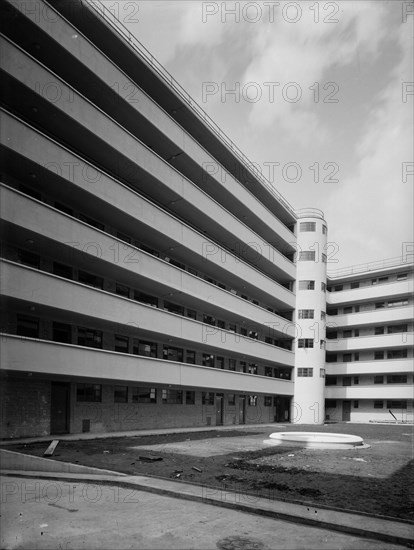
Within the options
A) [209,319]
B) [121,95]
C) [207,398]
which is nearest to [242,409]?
[207,398]

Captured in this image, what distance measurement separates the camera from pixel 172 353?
120 ft

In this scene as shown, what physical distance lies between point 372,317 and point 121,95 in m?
39.9

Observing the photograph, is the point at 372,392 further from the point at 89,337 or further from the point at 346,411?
the point at 89,337

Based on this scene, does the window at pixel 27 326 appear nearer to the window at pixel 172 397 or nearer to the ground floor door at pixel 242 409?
the window at pixel 172 397

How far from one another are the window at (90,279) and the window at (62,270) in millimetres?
872

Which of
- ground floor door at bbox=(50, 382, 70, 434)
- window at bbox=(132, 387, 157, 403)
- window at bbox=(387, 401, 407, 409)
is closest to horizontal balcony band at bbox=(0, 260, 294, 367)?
window at bbox=(132, 387, 157, 403)

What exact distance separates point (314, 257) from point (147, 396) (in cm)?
2828

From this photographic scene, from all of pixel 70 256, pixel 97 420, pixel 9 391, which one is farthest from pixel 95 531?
pixel 97 420

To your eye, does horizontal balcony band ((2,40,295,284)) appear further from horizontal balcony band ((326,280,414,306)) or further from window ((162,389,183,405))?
horizontal balcony band ((326,280,414,306))

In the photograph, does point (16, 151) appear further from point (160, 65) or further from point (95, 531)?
point (95, 531)

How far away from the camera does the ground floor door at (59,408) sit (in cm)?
2594

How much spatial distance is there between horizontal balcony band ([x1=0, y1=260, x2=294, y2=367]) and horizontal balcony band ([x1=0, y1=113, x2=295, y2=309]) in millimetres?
4965

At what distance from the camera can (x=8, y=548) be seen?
24.5 feet

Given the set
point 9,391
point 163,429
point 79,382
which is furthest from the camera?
point 163,429
